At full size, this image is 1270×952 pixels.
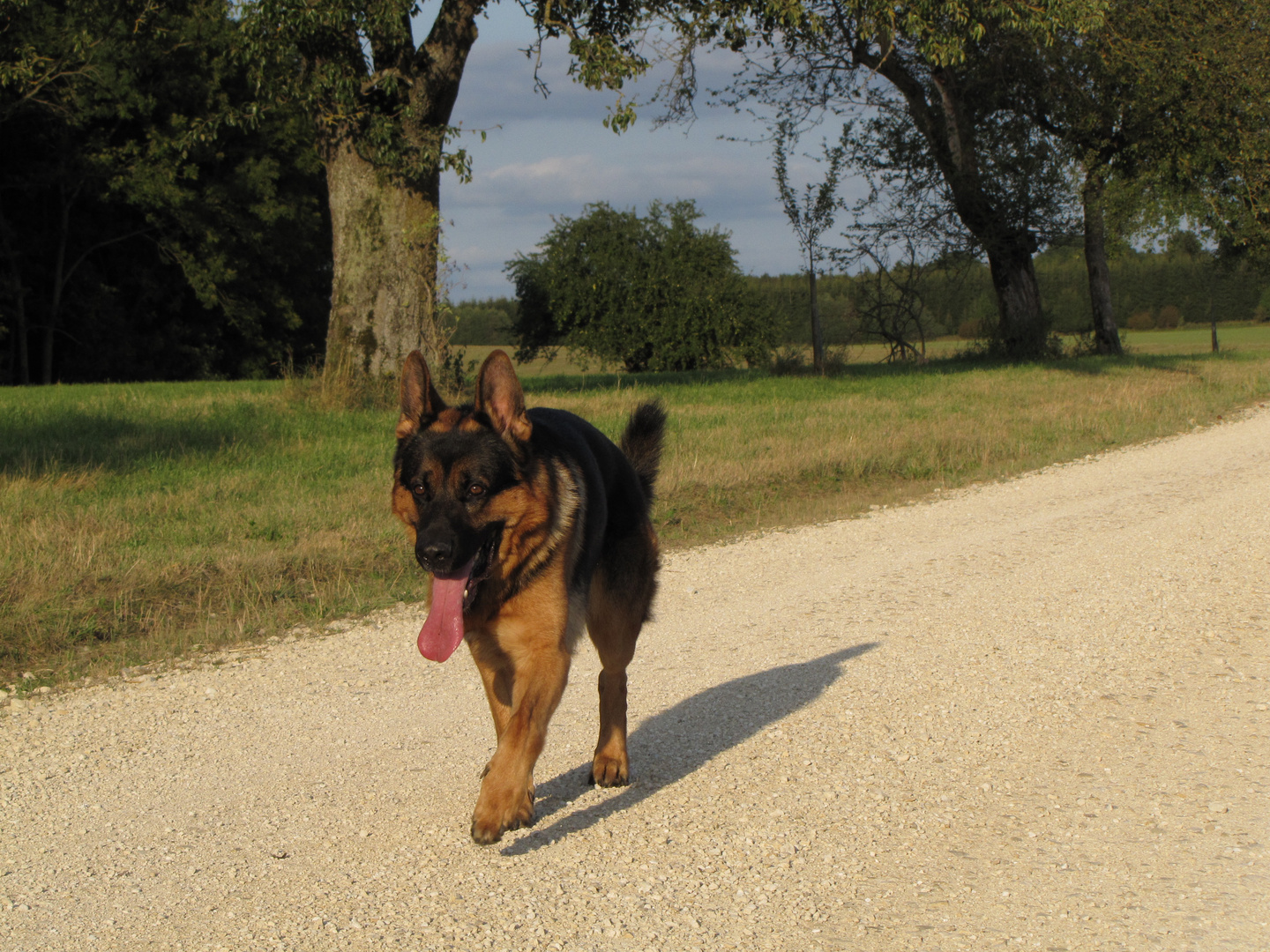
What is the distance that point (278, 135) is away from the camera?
→ 1581 inches

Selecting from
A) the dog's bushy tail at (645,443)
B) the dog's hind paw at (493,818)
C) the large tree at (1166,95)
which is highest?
the large tree at (1166,95)

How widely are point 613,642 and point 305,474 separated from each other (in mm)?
7570

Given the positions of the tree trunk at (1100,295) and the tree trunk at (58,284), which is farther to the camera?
the tree trunk at (58,284)

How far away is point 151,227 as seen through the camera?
4003 centimetres

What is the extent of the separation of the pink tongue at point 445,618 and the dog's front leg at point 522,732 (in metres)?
0.21

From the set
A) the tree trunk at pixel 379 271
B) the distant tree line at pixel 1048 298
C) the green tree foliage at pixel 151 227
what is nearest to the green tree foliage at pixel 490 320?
the distant tree line at pixel 1048 298

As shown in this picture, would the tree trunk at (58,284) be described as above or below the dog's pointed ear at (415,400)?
above

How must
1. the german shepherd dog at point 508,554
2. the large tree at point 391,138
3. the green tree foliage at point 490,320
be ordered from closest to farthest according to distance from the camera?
the german shepherd dog at point 508,554 < the large tree at point 391,138 < the green tree foliage at point 490,320

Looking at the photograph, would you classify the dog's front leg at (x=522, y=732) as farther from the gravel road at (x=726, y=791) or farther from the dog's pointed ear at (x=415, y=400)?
the dog's pointed ear at (x=415, y=400)

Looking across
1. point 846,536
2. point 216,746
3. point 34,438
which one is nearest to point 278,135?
point 34,438

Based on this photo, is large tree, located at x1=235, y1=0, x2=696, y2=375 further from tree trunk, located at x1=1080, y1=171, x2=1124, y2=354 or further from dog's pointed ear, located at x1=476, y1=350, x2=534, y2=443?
tree trunk, located at x1=1080, y1=171, x2=1124, y2=354

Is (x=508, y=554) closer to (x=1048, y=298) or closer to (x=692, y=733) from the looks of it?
(x=692, y=733)

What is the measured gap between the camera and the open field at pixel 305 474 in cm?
704

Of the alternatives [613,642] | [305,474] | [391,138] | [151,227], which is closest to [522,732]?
[613,642]
